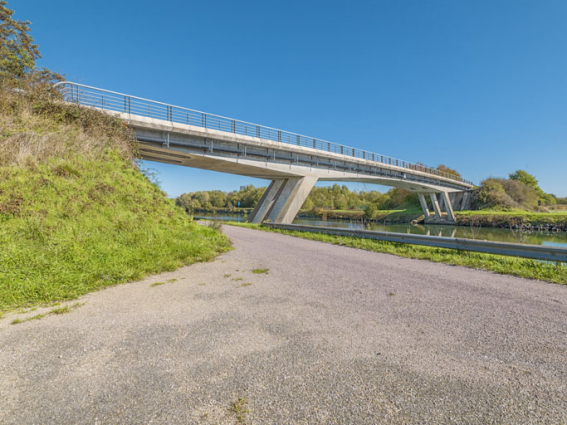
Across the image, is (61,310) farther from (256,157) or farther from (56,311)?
(256,157)

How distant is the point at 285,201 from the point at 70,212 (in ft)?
65.0

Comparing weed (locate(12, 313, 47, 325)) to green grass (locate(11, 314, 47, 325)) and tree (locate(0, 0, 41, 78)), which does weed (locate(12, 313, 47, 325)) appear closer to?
green grass (locate(11, 314, 47, 325))

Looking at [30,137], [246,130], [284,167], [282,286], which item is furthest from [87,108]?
[284,167]

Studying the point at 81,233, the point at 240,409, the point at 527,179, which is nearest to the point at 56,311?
the point at 81,233

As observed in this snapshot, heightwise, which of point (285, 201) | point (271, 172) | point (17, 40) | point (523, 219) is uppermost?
point (17, 40)

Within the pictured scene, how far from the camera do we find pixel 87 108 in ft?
42.0

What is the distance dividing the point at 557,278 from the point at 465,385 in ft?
17.5

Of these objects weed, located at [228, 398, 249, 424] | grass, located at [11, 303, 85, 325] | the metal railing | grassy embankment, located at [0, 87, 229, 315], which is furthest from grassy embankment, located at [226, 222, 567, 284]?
grass, located at [11, 303, 85, 325]

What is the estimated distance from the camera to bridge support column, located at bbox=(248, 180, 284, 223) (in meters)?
27.0

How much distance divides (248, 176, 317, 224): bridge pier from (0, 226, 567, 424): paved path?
21.0 m

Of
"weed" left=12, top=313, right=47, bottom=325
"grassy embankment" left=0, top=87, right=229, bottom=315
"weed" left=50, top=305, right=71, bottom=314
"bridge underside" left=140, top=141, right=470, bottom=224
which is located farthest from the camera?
"bridge underside" left=140, top=141, right=470, bottom=224

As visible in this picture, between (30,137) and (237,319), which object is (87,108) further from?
(237,319)

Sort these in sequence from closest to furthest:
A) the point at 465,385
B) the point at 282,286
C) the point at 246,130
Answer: the point at 465,385 → the point at 282,286 → the point at 246,130

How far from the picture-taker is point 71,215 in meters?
7.04
